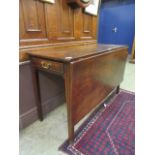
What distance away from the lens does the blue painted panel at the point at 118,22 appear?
4.51 m

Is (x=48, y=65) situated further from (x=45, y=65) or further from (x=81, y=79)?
(x=81, y=79)

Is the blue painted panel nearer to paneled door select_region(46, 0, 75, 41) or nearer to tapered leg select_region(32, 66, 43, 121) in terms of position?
paneled door select_region(46, 0, 75, 41)

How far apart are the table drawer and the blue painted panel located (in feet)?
13.9

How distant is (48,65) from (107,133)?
3.05 feet

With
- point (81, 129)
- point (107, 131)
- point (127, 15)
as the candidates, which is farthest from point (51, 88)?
point (127, 15)

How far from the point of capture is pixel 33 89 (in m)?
1.42

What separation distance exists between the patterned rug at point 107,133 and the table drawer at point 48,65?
2.35ft

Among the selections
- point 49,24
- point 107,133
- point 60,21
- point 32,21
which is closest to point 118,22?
point 60,21

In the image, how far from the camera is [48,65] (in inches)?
42.0

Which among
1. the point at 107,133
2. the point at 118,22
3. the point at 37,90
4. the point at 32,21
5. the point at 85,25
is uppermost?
the point at 118,22

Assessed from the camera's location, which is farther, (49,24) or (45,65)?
(49,24)
